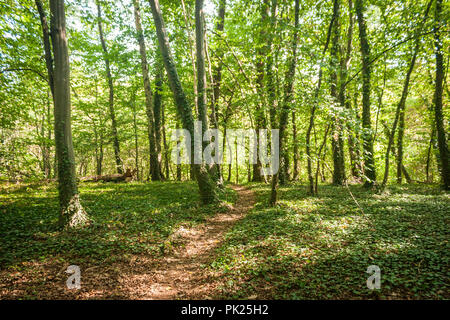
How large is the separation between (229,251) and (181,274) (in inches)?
49.4

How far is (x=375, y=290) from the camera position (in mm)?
3256

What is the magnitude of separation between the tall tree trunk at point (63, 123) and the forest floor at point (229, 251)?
61 centimetres

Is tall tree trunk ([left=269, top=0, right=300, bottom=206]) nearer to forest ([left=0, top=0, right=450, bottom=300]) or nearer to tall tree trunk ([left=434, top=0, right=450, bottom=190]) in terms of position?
forest ([left=0, top=0, right=450, bottom=300])

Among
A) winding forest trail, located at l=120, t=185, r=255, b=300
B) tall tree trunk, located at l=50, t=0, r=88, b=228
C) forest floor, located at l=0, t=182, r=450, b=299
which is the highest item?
tall tree trunk, located at l=50, t=0, r=88, b=228

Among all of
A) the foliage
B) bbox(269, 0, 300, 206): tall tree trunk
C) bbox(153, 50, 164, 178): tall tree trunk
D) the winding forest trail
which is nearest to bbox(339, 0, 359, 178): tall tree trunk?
bbox(269, 0, 300, 206): tall tree trunk

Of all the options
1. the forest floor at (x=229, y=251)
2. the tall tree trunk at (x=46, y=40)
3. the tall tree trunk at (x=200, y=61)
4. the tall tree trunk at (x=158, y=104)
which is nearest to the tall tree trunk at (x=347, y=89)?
the forest floor at (x=229, y=251)

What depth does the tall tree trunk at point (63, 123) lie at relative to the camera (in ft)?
18.7

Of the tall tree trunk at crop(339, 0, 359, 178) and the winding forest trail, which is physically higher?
the tall tree trunk at crop(339, 0, 359, 178)

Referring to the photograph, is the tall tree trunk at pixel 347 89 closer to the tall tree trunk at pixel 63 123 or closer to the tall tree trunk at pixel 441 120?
the tall tree trunk at pixel 441 120

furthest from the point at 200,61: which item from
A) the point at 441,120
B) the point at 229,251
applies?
the point at 441,120

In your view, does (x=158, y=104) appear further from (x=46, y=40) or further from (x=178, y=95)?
(x=46, y=40)

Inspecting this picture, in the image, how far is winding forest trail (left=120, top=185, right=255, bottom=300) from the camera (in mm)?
3889

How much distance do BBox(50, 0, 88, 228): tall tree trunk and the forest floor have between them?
1.99 ft

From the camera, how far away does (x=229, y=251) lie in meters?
5.13
